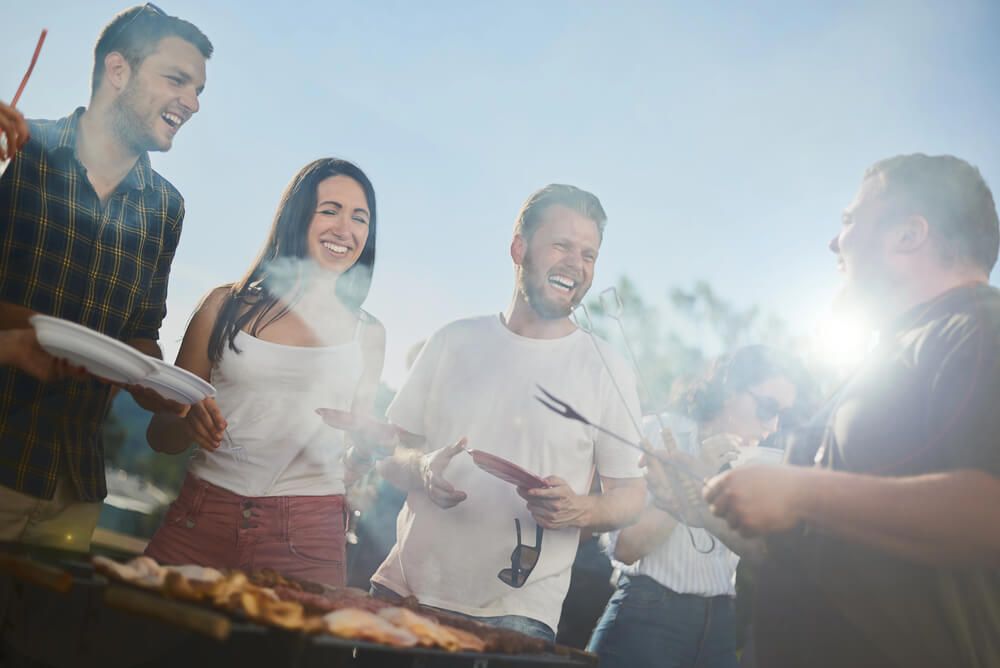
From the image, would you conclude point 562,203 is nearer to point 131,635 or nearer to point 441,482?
point 441,482

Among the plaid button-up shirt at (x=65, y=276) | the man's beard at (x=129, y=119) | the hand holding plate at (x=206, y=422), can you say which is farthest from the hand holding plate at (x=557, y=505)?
the man's beard at (x=129, y=119)

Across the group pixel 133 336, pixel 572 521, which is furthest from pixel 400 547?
pixel 133 336

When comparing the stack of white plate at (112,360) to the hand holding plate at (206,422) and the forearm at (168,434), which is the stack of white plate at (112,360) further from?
the forearm at (168,434)

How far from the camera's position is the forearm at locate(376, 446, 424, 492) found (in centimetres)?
261

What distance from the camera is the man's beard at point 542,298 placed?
280 centimetres

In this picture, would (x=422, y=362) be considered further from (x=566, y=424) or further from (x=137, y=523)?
(x=137, y=523)

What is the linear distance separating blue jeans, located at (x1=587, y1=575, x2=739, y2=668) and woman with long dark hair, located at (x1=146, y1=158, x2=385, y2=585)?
4.39ft

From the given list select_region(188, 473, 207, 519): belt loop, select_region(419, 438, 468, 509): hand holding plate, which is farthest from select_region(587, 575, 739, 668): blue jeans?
select_region(188, 473, 207, 519): belt loop

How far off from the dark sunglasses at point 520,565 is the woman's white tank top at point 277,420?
636 millimetres

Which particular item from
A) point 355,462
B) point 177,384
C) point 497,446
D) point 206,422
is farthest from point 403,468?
point 177,384

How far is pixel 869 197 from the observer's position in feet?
6.34

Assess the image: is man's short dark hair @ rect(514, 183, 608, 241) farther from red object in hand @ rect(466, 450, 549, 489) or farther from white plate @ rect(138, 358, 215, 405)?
white plate @ rect(138, 358, 215, 405)

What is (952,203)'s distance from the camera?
5.96ft

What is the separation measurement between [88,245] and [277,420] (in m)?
0.85
